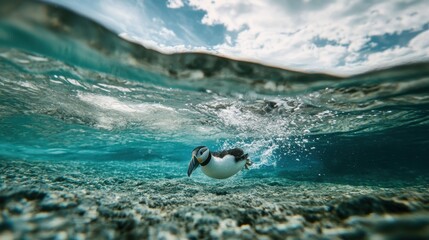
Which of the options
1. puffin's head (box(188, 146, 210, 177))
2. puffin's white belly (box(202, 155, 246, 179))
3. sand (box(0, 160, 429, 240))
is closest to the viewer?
sand (box(0, 160, 429, 240))

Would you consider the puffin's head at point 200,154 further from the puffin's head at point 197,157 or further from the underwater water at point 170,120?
the underwater water at point 170,120

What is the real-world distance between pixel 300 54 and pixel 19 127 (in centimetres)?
2255

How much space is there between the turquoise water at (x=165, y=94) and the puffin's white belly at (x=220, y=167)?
3286 millimetres

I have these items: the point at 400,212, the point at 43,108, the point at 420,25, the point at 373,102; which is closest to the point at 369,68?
the point at 420,25

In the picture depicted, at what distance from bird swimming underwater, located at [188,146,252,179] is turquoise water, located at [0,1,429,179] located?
3.10 metres

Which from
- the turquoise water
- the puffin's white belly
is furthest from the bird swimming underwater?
the turquoise water

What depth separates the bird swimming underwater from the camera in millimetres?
6470

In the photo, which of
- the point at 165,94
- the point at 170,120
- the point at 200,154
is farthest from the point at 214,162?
the point at 170,120

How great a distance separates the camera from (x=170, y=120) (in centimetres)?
1572

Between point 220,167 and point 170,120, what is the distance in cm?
919

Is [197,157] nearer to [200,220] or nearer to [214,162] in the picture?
[214,162]

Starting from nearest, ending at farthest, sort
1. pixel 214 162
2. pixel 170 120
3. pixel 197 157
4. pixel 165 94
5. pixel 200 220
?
pixel 200 220
pixel 197 157
pixel 214 162
pixel 165 94
pixel 170 120

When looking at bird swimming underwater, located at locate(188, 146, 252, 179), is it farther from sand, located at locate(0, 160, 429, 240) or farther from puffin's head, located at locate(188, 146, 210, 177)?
sand, located at locate(0, 160, 429, 240)

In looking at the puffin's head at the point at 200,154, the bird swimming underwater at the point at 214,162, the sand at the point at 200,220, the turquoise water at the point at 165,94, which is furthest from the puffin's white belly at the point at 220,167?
the turquoise water at the point at 165,94
